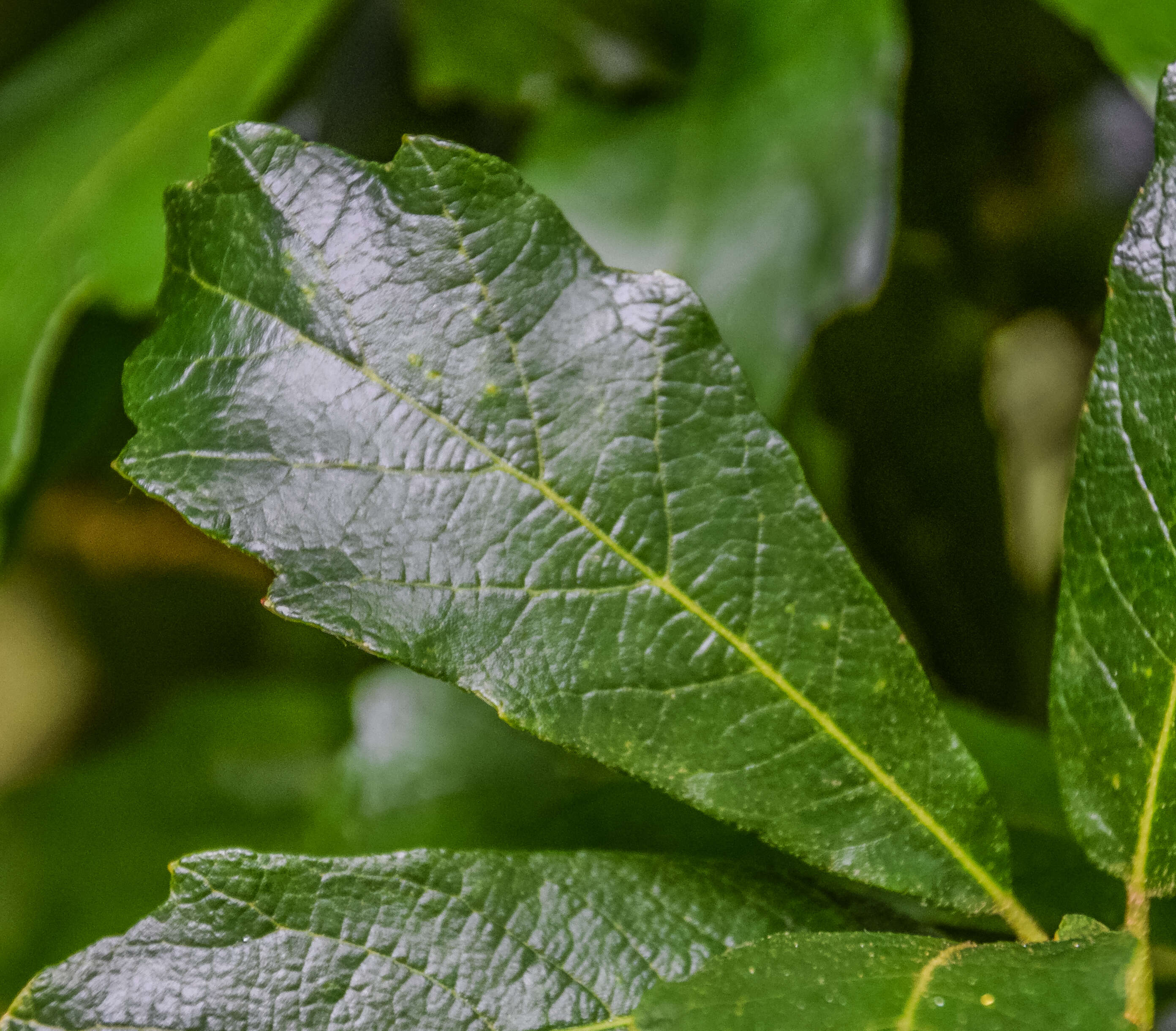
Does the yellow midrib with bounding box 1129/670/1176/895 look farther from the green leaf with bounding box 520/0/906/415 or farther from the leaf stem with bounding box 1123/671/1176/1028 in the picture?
the green leaf with bounding box 520/0/906/415

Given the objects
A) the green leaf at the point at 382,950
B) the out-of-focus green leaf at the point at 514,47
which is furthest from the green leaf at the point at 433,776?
the out-of-focus green leaf at the point at 514,47

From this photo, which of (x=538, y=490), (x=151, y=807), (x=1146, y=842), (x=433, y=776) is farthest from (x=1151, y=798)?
(x=151, y=807)

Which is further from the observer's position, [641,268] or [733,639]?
[641,268]

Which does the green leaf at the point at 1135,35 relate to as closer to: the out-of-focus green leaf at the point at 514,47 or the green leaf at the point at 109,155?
the out-of-focus green leaf at the point at 514,47

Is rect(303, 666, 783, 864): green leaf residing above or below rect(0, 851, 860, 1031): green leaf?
below

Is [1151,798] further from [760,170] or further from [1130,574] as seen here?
[760,170]

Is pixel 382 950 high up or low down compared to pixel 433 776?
up

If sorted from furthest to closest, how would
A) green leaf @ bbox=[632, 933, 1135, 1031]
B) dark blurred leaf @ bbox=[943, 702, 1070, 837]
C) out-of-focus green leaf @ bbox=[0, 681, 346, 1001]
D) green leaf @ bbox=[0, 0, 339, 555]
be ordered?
out-of-focus green leaf @ bbox=[0, 681, 346, 1001] → green leaf @ bbox=[0, 0, 339, 555] → dark blurred leaf @ bbox=[943, 702, 1070, 837] → green leaf @ bbox=[632, 933, 1135, 1031]

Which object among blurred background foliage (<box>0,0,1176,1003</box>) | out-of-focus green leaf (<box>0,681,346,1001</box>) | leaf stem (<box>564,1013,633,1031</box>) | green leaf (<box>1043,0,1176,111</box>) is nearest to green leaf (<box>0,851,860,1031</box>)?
leaf stem (<box>564,1013,633,1031</box>)
